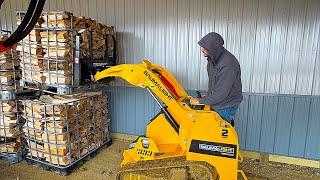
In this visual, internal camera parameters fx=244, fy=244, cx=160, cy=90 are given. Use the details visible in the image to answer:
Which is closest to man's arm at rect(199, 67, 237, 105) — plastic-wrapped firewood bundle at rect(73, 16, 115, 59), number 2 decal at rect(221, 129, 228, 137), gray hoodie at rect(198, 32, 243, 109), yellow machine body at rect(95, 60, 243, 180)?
gray hoodie at rect(198, 32, 243, 109)

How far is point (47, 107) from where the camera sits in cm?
396

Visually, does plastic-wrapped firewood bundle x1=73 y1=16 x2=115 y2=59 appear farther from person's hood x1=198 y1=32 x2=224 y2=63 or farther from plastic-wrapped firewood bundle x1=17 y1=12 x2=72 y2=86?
person's hood x1=198 y1=32 x2=224 y2=63

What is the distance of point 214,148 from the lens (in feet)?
9.74

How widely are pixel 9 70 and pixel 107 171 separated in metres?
2.52

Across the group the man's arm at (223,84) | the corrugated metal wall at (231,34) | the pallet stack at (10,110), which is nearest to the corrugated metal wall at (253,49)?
the corrugated metal wall at (231,34)

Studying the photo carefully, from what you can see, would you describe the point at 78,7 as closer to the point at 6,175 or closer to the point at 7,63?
the point at 7,63

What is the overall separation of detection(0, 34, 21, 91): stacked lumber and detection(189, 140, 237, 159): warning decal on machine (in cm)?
346

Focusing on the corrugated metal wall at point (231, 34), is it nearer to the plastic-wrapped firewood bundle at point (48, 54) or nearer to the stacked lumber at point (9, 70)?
the plastic-wrapped firewood bundle at point (48, 54)

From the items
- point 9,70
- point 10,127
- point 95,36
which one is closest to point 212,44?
point 95,36

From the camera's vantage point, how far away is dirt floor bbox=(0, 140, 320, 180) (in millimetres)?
4012

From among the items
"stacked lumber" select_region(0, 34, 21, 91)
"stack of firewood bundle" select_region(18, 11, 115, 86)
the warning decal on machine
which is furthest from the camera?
"stacked lumber" select_region(0, 34, 21, 91)

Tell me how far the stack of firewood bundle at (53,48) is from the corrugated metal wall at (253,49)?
1286 mm

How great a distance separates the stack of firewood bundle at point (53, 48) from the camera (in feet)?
12.5

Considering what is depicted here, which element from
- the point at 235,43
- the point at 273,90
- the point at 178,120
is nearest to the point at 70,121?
the point at 178,120
